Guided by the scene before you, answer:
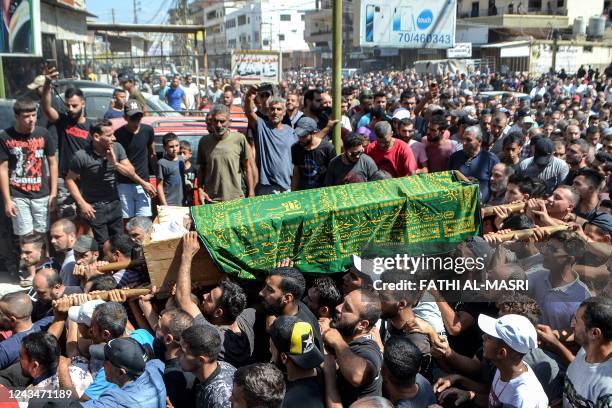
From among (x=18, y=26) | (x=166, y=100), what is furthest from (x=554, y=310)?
(x=166, y=100)

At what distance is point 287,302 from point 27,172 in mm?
3978

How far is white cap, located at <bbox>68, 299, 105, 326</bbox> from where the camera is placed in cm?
401

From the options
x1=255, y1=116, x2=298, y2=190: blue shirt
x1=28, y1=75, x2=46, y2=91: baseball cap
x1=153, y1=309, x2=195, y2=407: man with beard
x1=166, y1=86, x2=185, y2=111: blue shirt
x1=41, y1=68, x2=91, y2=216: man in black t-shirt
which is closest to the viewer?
x1=153, y1=309, x2=195, y2=407: man with beard

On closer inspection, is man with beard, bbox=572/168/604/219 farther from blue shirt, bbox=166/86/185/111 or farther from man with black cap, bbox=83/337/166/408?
blue shirt, bbox=166/86/185/111

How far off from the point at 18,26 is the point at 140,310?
318 inches

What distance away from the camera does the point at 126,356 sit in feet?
11.2

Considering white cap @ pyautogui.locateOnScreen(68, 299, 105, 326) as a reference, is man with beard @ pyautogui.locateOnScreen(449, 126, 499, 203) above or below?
above

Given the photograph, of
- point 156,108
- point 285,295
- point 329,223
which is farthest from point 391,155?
point 156,108

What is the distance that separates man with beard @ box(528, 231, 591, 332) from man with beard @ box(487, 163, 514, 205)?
1577 millimetres

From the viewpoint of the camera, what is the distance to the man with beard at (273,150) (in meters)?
6.66

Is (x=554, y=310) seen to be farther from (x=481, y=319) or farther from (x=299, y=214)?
(x=299, y=214)

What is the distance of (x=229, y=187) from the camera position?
21.2ft

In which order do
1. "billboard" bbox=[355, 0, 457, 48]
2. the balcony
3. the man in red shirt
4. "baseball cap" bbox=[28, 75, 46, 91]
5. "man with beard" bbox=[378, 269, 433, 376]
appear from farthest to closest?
1. the balcony
2. "billboard" bbox=[355, 0, 457, 48]
3. "baseball cap" bbox=[28, 75, 46, 91]
4. the man in red shirt
5. "man with beard" bbox=[378, 269, 433, 376]

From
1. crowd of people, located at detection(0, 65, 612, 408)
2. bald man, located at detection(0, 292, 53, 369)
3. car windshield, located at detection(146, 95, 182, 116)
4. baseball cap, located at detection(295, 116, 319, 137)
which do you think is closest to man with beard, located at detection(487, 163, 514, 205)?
crowd of people, located at detection(0, 65, 612, 408)
